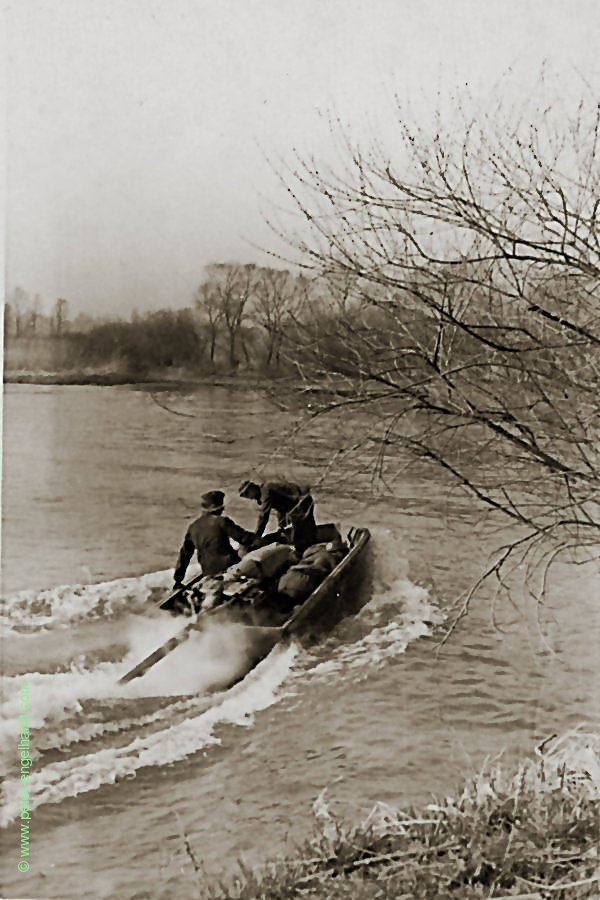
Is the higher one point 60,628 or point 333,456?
point 333,456

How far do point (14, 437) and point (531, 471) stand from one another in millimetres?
1136

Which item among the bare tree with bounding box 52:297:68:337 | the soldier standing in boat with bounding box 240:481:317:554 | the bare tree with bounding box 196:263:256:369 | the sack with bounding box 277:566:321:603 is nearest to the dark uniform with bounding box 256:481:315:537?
the soldier standing in boat with bounding box 240:481:317:554

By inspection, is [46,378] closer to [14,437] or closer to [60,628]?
[14,437]

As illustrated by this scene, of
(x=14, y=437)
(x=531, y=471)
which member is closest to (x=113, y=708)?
(x=14, y=437)

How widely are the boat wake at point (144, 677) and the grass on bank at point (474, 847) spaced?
0.82ft

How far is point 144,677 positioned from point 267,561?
368 millimetres

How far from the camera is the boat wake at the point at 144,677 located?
2.46 metres

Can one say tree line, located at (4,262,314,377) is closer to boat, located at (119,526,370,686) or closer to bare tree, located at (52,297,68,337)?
bare tree, located at (52,297,68,337)

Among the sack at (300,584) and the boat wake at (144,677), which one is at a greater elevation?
the sack at (300,584)

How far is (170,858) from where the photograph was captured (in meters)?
2.43

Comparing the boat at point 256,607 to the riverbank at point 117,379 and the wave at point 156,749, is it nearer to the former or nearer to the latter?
the wave at point 156,749

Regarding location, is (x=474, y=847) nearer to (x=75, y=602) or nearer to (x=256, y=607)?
(x=256, y=607)

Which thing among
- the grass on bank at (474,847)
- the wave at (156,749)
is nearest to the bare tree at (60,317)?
the wave at (156,749)

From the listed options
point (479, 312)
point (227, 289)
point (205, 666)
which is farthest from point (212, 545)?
point (479, 312)
